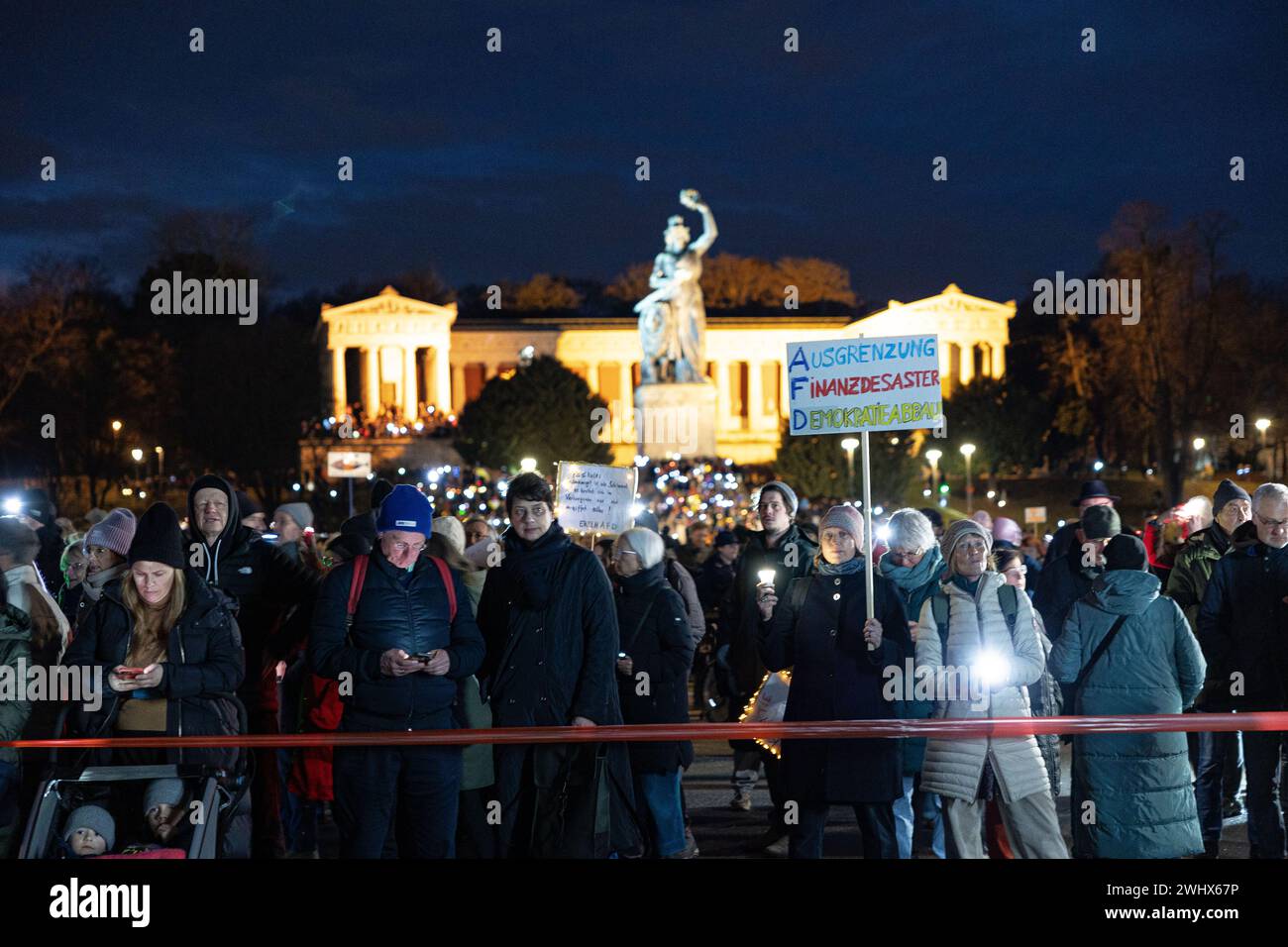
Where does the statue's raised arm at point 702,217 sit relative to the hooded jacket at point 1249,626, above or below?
above

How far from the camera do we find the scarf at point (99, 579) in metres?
7.64

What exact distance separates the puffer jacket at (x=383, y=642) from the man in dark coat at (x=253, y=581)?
1532 millimetres

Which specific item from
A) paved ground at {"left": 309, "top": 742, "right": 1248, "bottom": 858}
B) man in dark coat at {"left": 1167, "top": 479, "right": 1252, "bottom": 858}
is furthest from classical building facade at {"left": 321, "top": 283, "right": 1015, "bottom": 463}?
man in dark coat at {"left": 1167, "top": 479, "right": 1252, "bottom": 858}

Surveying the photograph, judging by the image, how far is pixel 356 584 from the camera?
657 centimetres

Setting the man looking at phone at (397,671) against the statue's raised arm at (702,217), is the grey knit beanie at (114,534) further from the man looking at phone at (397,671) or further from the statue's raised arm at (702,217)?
the statue's raised arm at (702,217)

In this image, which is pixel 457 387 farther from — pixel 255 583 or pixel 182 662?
pixel 182 662

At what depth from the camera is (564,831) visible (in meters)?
6.40

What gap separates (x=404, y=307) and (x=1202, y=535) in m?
79.6

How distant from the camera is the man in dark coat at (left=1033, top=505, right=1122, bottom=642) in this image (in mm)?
9344

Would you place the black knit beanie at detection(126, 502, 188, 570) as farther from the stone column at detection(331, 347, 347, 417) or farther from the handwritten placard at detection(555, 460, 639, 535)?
the stone column at detection(331, 347, 347, 417)

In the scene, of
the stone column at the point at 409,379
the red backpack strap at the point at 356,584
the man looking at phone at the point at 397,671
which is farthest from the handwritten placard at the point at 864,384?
the stone column at the point at 409,379
